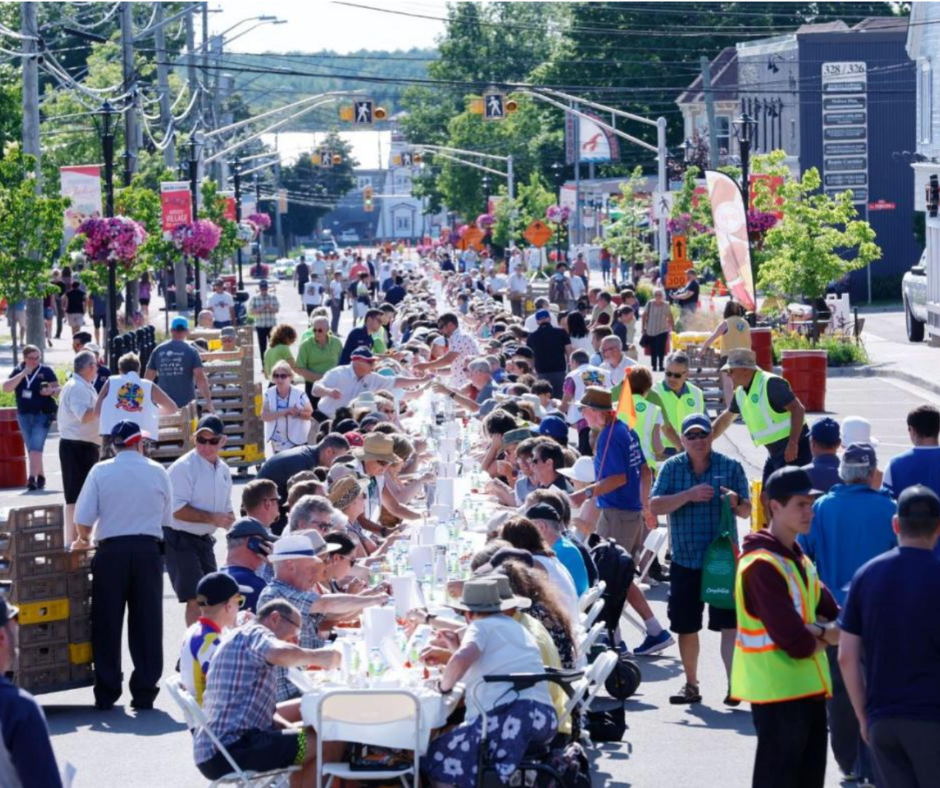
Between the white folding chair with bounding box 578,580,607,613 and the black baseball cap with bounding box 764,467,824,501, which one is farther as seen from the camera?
the white folding chair with bounding box 578,580,607,613

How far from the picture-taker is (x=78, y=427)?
18.9 m

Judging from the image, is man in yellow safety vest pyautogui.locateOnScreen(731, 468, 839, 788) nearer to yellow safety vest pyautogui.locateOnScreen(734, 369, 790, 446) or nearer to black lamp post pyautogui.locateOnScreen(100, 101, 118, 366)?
yellow safety vest pyautogui.locateOnScreen(734, 369, 790, 446)

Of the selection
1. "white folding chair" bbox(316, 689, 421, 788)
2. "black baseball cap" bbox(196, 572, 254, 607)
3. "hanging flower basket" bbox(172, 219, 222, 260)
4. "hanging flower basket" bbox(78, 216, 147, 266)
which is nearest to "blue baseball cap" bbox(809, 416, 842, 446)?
"white folding chair" bbox(316, 689, 421, 788)

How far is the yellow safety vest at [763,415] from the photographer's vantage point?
588 inches

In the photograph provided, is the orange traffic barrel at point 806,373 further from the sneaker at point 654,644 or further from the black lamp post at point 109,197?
the sneaker at point 654,644

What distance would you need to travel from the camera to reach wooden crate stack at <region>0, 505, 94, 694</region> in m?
12.0

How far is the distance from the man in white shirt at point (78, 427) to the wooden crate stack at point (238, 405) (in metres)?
4.37

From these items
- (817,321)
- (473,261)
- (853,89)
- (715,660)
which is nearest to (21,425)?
(715,660)

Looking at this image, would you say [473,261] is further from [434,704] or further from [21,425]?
[434,704]

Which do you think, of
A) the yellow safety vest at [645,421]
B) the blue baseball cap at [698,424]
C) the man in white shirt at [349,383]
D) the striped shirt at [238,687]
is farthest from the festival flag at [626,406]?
the striped shirt at [238,687]

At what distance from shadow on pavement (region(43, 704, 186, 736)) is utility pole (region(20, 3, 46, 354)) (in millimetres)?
20385

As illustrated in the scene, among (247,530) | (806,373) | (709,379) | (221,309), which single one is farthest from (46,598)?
(221,309)

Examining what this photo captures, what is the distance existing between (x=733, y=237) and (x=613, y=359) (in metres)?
11.1

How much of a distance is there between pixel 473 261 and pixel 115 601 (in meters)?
77.9
